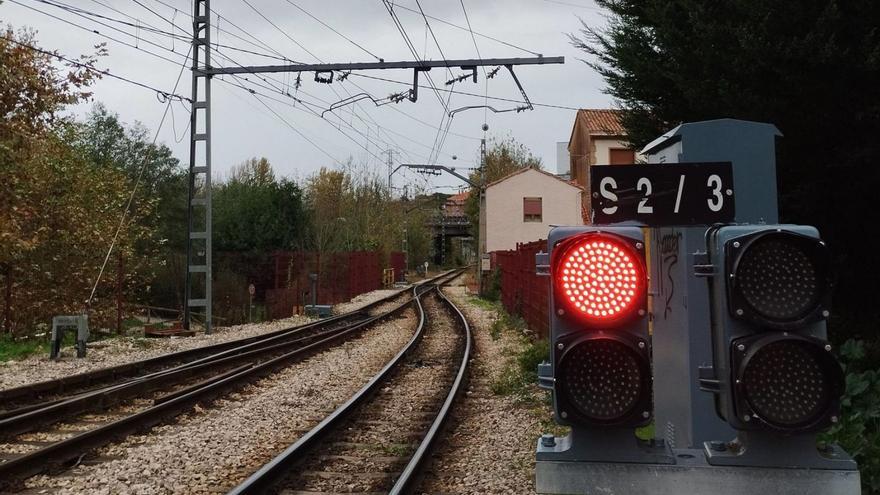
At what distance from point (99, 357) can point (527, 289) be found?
29.4ft

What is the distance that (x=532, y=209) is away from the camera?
148 feet

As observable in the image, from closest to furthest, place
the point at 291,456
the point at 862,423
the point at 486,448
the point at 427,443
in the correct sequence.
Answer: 1. the point at 862,423
2. the point at 291,456
3. the point at 427,443
4. the point at 486,448

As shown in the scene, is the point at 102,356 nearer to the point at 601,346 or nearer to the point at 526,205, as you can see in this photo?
the point at 601,346

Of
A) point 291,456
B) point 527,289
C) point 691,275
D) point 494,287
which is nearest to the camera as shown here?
point 691,275

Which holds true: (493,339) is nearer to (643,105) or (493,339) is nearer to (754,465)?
(643,105)

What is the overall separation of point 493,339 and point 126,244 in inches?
508

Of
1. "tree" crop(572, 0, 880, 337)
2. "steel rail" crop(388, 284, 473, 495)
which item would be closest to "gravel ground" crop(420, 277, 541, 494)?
"steel rail" crop(388, 284, 473, 495)

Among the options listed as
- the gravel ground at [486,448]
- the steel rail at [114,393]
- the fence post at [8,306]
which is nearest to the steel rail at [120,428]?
the steel rail at [114,393]

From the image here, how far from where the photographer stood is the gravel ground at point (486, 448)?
5684mm

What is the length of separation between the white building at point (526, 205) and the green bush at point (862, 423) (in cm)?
3915

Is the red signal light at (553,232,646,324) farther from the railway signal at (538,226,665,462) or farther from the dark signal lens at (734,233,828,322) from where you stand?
the dark signal lens at (734,233,828,322)

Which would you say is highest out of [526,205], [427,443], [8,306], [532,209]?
[526,205]

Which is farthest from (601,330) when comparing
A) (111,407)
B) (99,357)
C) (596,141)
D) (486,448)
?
(596,141)

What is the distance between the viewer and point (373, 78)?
16.2 meters
